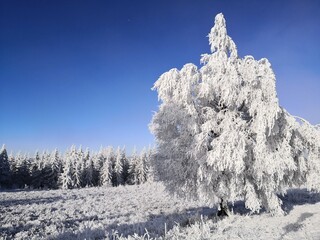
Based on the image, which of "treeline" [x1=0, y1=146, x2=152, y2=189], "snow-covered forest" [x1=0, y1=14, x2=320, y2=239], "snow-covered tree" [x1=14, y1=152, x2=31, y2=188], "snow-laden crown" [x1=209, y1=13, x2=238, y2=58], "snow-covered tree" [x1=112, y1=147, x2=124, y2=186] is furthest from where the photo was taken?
"snow-covered tree" [x1=112, y1=147, x2=124, y2=186]

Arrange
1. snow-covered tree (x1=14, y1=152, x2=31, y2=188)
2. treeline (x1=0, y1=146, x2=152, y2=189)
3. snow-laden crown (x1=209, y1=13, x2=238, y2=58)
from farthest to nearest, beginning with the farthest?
snow-covered tree (x1=14, y1=152, x2=31, y2=188) < treeline (x1=0, y1=146, x2=152, y2=189) < snow-laden crown (x1=209, y1=13, x2=238, y2=58)

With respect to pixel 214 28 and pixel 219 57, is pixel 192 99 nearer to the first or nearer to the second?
pixel 219 57

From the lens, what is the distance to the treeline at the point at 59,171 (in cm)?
6456

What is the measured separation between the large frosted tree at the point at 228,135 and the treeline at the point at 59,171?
50481 mm

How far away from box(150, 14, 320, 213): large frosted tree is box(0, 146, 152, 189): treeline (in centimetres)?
5048

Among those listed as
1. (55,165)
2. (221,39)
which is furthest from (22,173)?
(221,39)

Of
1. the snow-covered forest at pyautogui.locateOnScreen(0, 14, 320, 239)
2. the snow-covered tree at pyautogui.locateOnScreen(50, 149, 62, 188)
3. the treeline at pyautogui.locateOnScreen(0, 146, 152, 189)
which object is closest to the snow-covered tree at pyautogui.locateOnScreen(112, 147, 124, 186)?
the treeline at pyautogui.locateOnScreen(0, 146, 152, 189)

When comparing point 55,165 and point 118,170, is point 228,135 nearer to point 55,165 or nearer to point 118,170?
point 55,165

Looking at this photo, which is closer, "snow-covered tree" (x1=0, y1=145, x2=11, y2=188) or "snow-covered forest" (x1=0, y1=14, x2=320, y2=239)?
"snow-covered forest" (x1=0, y1=14, x2=320, y2=239)

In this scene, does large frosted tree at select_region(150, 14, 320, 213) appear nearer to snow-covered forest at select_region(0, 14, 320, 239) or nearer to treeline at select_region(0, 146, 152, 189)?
snow-covered forest at select_region(0, 14, 320, 239)

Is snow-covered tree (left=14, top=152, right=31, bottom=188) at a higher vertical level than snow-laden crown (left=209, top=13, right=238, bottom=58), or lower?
lower

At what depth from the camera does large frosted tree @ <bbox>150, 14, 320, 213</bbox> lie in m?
12.4

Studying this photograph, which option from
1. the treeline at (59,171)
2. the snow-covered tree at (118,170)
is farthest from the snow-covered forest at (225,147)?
the snow-covered tree at (118,170)

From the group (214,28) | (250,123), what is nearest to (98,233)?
(250,123)
